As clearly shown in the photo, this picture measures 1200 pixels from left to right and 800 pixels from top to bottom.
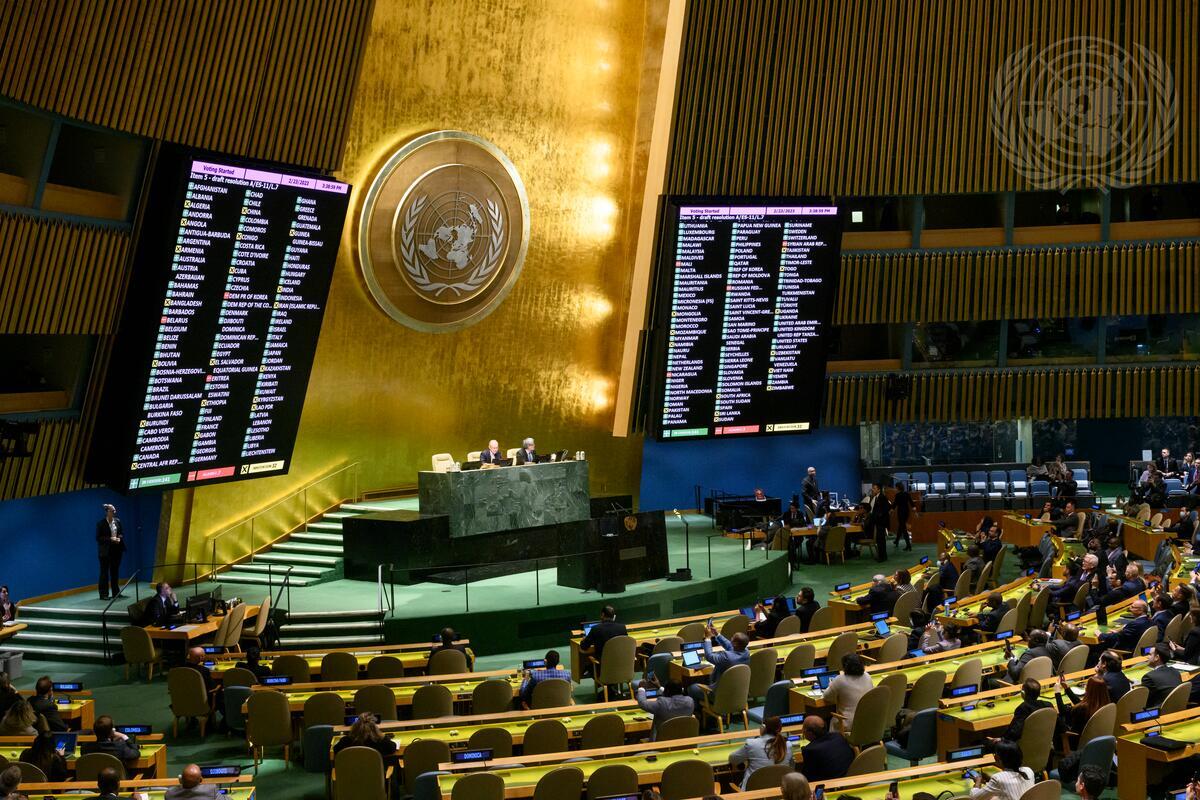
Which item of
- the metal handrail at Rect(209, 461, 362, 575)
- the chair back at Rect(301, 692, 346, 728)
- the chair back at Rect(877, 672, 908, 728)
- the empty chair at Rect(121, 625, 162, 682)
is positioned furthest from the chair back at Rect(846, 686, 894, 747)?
the metal handrail at Rect(209, 461, 362, 575)

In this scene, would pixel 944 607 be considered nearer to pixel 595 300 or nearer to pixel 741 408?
pixel 741 408

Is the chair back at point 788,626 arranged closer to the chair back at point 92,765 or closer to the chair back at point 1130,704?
the chair back at point 1130,704

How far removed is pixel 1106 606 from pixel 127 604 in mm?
12086

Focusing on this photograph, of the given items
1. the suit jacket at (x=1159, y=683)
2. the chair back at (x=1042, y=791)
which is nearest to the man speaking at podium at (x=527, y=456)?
the suit jacket at (x=1159, y=683)

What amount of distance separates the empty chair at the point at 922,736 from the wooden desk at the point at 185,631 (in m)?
8.27

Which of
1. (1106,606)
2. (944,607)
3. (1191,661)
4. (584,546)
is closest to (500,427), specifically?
(584,546)

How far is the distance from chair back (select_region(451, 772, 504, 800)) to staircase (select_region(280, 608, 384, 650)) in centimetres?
743

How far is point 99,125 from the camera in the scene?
14898 mm

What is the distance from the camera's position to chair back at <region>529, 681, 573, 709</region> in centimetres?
1188

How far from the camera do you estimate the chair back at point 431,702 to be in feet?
37.9

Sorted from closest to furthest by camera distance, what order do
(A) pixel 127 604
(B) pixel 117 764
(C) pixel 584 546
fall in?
(B) pixel 117 764
(A) pixel 127 604
(C) pixel 584 546

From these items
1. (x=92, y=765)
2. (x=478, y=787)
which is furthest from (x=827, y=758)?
(x=92, y=765)

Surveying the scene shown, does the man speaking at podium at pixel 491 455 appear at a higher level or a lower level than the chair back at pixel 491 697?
higher

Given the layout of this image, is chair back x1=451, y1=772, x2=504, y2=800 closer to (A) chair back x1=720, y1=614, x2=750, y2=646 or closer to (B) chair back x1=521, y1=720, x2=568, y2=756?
(B) chair back x1=521, y1=720, x2=568, y2=756
